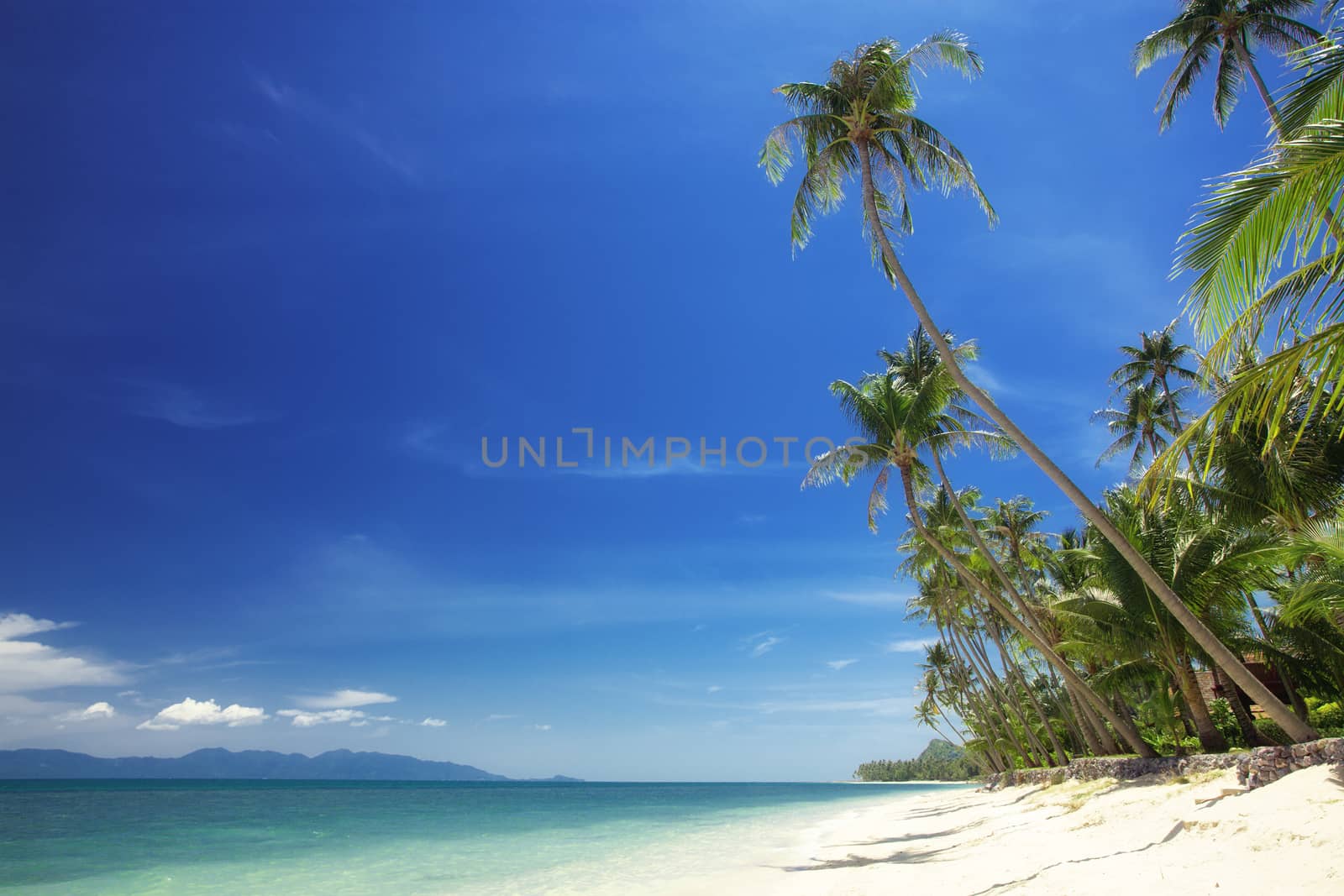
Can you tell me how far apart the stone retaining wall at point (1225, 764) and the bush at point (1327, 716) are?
19.6 ft

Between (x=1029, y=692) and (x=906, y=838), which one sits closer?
(x=906, y=838)

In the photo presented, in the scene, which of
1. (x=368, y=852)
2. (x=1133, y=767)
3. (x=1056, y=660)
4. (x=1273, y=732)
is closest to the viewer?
(x=1133, y=767)

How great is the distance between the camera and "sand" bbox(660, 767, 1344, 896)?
18.4ft

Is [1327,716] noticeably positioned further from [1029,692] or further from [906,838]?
[906,838]

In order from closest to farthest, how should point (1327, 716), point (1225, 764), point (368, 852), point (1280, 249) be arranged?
1. point (1280, 249)
2. point (1225, 764)
3. point (1327, 716)
4. point (368, 852)

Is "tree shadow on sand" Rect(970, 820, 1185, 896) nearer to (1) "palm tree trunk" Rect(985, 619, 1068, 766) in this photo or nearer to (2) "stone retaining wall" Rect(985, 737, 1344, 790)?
(2) "stone retaining wall" Rect(985, 737, 1344, 790)

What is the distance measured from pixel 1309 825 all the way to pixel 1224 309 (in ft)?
15.3

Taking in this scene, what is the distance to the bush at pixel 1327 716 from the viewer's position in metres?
17.0

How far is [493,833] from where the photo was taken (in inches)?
989

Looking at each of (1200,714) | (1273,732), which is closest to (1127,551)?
(1200,714)

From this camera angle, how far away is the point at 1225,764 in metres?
10.4

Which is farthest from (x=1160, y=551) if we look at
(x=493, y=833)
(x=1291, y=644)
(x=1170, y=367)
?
(x=493, y=833)

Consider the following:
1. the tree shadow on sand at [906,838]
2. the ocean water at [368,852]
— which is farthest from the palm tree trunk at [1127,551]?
the ocean water at [368,852]

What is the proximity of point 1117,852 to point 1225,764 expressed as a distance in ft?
14.7
